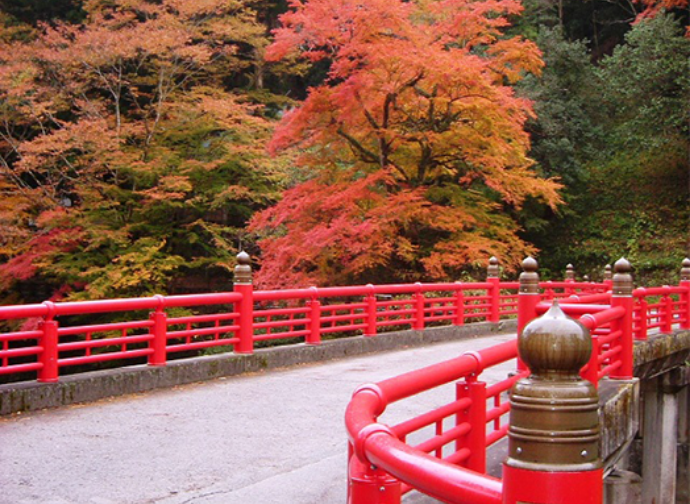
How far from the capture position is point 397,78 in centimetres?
1922

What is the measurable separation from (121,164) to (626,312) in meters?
15.0

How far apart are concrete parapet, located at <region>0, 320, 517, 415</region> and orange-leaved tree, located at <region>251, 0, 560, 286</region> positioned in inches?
184

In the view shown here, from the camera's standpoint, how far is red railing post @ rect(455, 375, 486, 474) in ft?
16.4

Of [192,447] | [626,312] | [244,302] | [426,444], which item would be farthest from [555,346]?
[244,302]

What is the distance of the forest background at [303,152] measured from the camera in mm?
19078

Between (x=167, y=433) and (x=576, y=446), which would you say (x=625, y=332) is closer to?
(x=167, y=433)

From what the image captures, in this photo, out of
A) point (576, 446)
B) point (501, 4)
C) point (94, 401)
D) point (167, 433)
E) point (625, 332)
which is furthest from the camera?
point (501, 4)

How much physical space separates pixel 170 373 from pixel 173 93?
15.6 metres

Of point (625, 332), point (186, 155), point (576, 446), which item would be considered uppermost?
point (186, 155)

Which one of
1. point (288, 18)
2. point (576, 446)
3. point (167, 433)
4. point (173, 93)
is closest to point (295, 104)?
point (173, 93)

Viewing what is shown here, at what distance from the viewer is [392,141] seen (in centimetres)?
2073

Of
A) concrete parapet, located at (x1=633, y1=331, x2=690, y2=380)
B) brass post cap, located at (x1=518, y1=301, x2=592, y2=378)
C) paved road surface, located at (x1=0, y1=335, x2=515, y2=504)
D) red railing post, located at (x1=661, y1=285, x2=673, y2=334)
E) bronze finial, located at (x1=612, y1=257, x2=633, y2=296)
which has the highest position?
brass post cap, located at (x1=518, y1=301, x2=592, y2=378)

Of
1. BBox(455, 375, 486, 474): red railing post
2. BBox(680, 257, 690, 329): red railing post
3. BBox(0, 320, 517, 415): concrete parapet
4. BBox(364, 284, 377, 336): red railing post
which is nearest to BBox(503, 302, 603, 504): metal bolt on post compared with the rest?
BBox(455, 375, 486, 474): red railing post

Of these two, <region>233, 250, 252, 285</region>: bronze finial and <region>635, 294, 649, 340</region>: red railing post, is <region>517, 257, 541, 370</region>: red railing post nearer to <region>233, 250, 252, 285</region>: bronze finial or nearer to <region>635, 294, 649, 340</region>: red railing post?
<region>233, 250, 252, 285</region>: bronze finial
